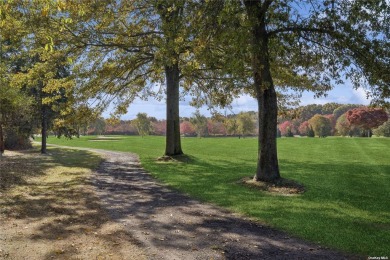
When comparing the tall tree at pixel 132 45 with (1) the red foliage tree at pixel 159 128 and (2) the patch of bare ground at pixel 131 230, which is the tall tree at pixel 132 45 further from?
(1) the red foliage tree at pixel 159 128

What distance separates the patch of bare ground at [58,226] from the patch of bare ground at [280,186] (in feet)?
18.8

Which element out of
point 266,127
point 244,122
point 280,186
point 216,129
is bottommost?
point 280,186

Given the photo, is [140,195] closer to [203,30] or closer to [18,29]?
[203,30]

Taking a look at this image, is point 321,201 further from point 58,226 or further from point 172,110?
point 172,110

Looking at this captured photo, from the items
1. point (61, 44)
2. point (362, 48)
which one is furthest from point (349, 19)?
point (61, 44)

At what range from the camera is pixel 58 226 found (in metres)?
7.93

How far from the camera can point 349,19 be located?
1145 cm

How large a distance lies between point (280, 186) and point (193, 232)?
19.8 ft

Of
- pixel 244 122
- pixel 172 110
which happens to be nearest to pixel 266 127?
pixel 172 110

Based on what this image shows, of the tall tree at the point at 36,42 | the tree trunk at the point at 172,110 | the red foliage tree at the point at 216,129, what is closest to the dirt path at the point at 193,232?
the tall tree at the point at 36,42

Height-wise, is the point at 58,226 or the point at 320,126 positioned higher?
the point at 320,126

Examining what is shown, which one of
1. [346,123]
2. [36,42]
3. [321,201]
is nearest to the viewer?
[321,201]

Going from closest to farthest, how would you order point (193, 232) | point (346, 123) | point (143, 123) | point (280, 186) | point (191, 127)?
point (193, 232) < point (280, 186) < point (346, 123) < point (143, 123) < point (191, 127)

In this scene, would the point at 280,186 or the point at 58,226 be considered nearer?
the point at 58,226
